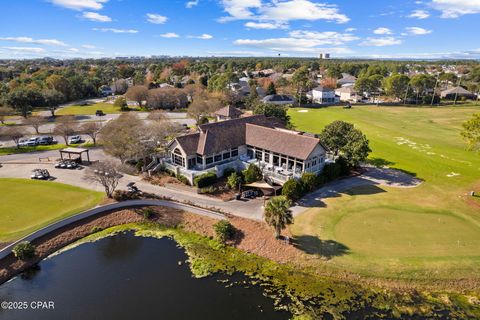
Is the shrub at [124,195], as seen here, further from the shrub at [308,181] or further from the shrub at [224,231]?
the shrub at [308,181]

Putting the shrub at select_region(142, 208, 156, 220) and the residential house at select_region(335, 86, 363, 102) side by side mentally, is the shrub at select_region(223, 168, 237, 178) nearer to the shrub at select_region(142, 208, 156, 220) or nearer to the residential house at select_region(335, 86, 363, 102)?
the shrub at select_region(142, 208, 156, 220)

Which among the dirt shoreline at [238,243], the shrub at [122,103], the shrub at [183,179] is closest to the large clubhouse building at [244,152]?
the shrub at [183,179]

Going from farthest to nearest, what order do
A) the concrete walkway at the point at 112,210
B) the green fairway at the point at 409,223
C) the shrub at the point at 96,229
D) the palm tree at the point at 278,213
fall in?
the shrub at the point at 96,229 → the concrete walkway at the point at 112,210 → the palm tree at the point at 278,213 → the green fairway at the point at 409,223

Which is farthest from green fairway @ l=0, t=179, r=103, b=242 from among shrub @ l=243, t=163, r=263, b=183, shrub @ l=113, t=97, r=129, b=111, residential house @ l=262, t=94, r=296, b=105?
residential house @ l=262, t=94, r=296, b=105

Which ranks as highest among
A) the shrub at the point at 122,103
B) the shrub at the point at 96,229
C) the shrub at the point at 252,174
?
the shrub at the point at 122,103

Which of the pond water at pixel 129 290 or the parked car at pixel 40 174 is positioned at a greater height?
the parked car at pixel 40 174

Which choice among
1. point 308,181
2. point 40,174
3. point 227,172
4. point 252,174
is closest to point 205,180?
point 227,172

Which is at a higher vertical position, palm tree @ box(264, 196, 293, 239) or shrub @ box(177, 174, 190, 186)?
palm tree @ box(264, 196, 293, 239)

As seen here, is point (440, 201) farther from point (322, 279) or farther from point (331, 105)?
point (331, 105)
